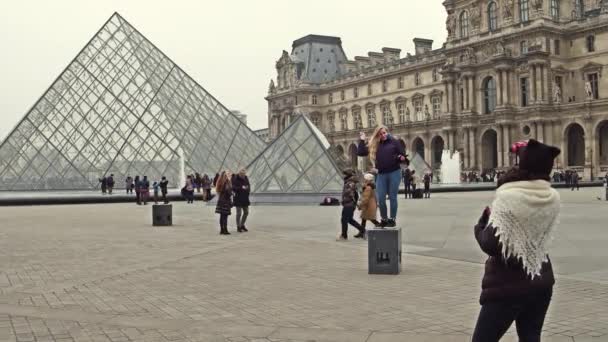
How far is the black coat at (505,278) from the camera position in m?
3.23

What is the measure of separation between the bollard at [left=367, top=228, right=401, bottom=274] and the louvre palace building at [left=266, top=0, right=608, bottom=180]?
47870 mm

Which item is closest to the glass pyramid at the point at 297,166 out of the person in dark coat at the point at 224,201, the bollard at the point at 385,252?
the person in dark coat at the point at 224,201

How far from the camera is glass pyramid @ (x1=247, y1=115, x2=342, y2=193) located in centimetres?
2458

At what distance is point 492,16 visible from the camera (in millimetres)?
61000

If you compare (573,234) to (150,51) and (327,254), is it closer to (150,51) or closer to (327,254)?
(327,254)

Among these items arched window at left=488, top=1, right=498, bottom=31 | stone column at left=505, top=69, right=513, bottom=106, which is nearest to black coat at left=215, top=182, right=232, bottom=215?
stone column at left=505, top=69, right=513, bottom=106

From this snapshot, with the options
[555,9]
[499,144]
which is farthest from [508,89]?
[555,9]

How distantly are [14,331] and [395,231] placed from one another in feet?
14.4

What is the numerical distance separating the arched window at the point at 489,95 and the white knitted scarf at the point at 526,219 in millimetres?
59940

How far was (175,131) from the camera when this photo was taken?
35750 mm

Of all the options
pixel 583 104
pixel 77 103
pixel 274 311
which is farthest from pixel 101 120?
pixel 583 104

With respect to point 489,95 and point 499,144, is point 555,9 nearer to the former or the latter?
point 489,95

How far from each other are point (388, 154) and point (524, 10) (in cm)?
5345

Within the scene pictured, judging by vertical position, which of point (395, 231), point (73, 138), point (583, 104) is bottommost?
point (395, 231)
